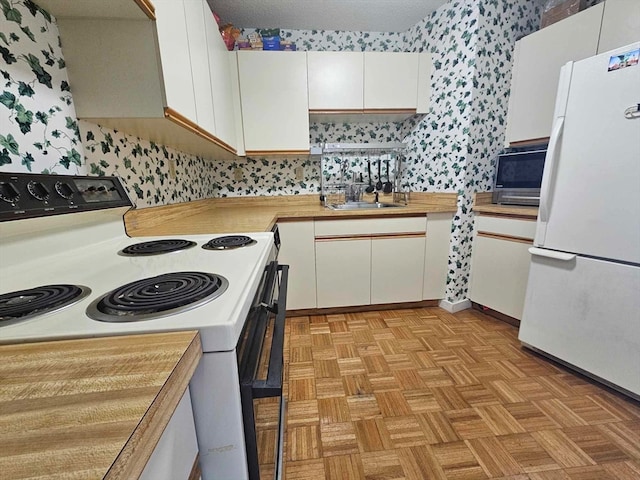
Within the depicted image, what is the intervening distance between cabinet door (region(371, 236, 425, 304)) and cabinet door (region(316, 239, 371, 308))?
0.06 metres

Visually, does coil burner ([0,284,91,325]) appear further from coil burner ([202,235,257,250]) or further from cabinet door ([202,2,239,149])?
cabinet door ([202,2,239,149])

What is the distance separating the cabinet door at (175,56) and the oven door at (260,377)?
787 millimetres

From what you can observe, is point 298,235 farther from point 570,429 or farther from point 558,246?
point 570,429

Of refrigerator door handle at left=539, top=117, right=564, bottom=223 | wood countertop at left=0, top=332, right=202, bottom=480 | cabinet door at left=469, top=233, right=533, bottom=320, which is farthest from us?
cabinet door at left=469, top=233, right=533, bottom=320

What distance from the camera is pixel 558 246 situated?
1.45 m

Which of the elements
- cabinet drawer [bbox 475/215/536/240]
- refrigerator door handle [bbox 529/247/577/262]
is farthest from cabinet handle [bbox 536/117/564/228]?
cabinet drawer [bbox 475/215/536/240]

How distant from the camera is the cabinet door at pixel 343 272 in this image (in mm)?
2084

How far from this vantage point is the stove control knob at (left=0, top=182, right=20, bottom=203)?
637 millimetres

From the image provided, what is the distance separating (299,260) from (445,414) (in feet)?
4.13

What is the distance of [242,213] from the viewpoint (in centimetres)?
201

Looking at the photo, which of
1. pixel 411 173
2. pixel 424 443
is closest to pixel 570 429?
pixel 424 443

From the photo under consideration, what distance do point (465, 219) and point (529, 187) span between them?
0.43 metres

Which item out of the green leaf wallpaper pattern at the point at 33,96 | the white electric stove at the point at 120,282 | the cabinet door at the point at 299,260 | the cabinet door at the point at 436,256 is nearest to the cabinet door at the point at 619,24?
the cabinet door at the point at 436,256

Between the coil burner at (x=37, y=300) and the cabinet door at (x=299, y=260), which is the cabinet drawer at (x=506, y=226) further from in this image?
the coil burner at (x=37, y=300)
